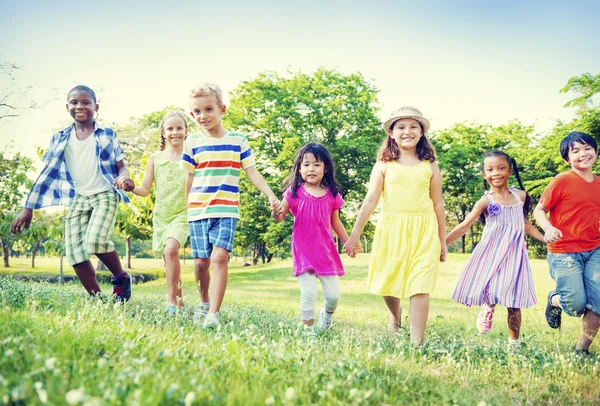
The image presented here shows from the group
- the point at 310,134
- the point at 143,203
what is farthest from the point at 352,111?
the point at 143,203

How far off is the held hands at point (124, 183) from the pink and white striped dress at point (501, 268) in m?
4.16

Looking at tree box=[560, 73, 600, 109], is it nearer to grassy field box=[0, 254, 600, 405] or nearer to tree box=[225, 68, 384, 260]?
tree box=[225, 68, 384, 260]

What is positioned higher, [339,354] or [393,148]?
[393,148]

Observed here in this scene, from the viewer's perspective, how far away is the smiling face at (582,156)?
564 centimetres

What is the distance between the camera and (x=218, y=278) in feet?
17.2

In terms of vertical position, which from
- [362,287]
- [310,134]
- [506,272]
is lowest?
[362,287]

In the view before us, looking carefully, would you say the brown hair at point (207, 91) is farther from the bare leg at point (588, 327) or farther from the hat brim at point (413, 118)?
the bare leg at point (588, 327)

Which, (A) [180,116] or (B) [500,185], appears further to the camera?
(A) [180,116]

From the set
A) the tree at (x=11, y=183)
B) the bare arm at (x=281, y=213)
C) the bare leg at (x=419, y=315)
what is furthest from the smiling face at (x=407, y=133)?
the tree at (x=11, y=183)

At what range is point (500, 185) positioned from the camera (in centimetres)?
607

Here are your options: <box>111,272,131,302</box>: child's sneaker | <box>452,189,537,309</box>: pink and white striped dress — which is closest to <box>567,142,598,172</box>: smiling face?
<box>452,189,537,309</box>: pink and white striped dress

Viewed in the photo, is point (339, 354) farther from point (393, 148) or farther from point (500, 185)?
point (500, 185)

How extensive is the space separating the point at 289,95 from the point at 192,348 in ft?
101

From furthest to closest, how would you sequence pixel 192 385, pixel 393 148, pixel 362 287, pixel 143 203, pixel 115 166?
pixel 143 203 < pixel 362 287 < pixel 115 166 < pixel 393 148 < pixel 192 385
